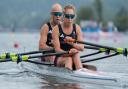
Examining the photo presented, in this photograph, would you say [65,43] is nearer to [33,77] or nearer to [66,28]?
[66,28]

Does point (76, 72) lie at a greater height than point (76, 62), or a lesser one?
lesser

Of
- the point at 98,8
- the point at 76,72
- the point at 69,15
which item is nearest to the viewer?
the point at 76,72

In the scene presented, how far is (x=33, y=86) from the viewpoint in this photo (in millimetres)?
15414

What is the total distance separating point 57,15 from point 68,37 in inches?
63.8

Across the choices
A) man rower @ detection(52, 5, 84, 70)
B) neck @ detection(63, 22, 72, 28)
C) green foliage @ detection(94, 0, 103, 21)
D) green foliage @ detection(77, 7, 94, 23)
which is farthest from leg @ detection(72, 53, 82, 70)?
green foliage @ detection(94, 0, 103, 21)

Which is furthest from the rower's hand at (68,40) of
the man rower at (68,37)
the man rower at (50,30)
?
the man rower at (50,30)

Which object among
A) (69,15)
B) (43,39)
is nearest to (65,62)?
(69,15)

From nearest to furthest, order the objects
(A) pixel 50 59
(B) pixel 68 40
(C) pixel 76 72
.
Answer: (C) pixel 76 72, (B) pixel 68 40, (A) pixel 50 59

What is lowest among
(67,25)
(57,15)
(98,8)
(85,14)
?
(85,14)

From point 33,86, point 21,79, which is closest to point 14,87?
point 33,86

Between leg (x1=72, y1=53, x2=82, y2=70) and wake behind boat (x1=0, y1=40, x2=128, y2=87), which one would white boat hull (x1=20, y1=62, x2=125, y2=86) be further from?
leg (x1=72, y1=53, x2=82, y2=70)

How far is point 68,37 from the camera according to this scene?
1658 centimetres

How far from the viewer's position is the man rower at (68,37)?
53.7 feet

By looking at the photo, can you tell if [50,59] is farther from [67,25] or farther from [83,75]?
[83,75]
